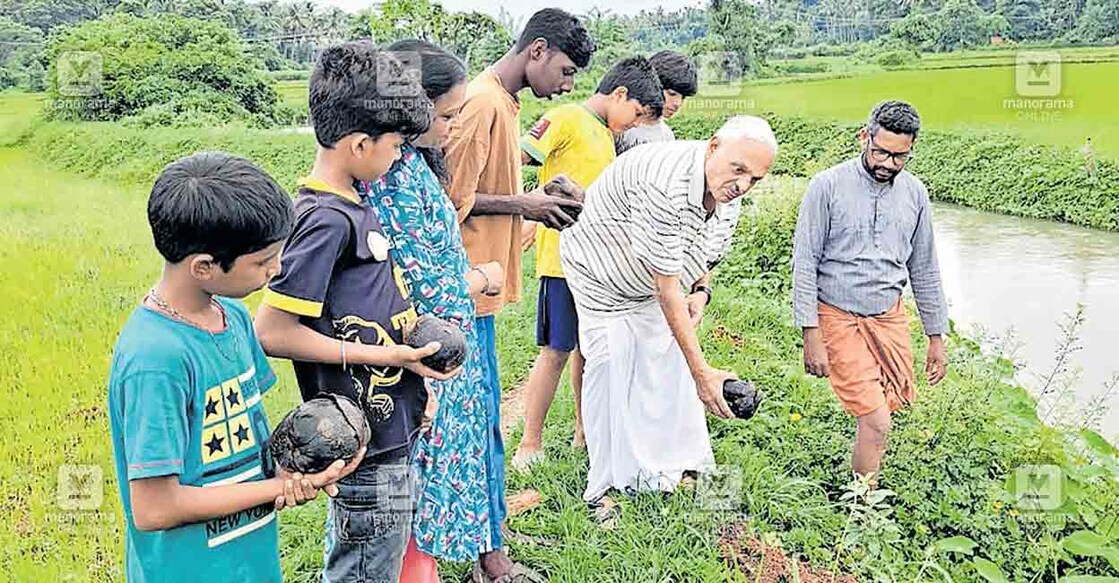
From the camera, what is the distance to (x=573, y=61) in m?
3.24

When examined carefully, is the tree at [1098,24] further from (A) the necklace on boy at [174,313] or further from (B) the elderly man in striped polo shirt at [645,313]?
(A) the necklace on boy at [174,313]

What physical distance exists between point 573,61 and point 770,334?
3.07m

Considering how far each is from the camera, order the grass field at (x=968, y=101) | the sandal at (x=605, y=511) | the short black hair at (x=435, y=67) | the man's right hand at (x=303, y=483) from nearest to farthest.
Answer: the man's right hand at (x=303, y=483), the short black hair at (x=435, y=67), the sandal at (x=605, y=511), the grass field at (x=968, y=101)

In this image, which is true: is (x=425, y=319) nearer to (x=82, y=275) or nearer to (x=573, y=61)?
(x=573, y=61)

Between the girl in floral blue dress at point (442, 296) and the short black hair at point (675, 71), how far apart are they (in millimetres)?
1866

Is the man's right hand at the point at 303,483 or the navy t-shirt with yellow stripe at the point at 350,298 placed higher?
the navy t-shirt with yellow stripe at the point at 350,298

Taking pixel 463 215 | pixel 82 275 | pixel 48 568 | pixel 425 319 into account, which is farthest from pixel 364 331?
pixel 82 275

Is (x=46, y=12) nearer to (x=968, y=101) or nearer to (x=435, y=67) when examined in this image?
(x=968, y=101)

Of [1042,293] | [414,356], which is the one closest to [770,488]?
[414,356]

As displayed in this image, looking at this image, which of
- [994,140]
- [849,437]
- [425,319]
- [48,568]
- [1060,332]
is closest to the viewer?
[425,319]

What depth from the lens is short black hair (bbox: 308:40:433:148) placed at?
1.95m

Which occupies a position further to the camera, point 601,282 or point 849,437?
point 849,437

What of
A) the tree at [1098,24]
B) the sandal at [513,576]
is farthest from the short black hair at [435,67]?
the tree at [1098,24]

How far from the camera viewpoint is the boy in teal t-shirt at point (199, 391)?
1.52m
